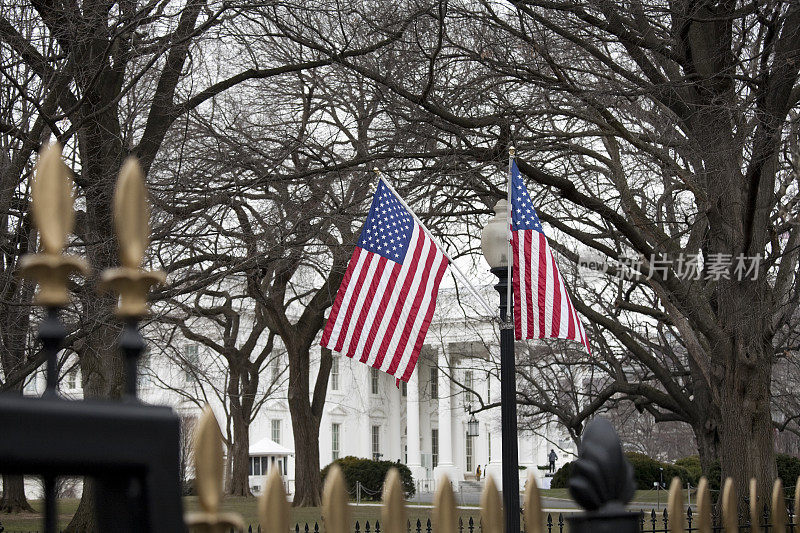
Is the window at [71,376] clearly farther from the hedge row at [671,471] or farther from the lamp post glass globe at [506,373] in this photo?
the hedge row at [671,471]

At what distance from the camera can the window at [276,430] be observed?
225 ft

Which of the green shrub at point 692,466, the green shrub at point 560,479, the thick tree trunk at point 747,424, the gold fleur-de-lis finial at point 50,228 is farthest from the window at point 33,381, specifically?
the green shrub at point 692,466

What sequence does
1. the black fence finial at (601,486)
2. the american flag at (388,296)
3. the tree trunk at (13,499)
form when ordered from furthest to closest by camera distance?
the tree trunk at (13,499), the american flag at (388,296), the black fence finial at (601,486)

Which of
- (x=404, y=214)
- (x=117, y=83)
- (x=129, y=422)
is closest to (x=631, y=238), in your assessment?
(x=404, y=214)

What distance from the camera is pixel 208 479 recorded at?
1699 mm

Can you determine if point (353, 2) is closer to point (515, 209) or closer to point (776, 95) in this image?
point (515, 209)

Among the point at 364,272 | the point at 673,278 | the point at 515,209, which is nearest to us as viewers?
the point at 364,272

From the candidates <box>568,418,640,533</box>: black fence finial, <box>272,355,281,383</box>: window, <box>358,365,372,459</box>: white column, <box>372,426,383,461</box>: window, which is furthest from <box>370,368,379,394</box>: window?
<box>568,418,640,533</box>: black fence finial

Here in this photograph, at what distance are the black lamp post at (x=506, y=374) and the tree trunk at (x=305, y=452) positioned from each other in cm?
1797

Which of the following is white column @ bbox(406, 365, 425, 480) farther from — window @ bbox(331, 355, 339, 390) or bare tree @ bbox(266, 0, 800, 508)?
bare tree @ bbox(266, 0, 800, 508)

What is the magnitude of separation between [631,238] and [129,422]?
14752mm

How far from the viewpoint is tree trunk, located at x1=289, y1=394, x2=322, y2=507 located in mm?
28359

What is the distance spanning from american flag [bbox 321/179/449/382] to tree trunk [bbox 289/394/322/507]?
17133 mm

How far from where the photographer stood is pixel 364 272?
451 inches
